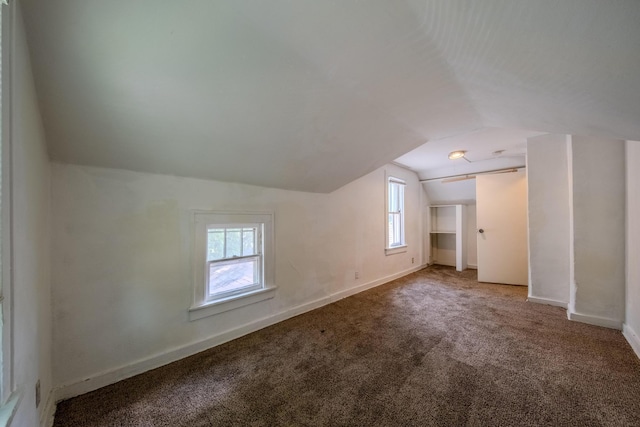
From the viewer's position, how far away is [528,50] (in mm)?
893

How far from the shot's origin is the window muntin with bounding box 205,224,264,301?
7.25ft

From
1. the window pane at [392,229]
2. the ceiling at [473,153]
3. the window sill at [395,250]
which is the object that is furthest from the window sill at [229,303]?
the ceiling at [473,153]

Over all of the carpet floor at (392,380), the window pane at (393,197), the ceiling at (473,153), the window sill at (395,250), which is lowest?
the carpet floor at (392,380)

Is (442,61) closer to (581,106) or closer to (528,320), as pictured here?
(581,106)

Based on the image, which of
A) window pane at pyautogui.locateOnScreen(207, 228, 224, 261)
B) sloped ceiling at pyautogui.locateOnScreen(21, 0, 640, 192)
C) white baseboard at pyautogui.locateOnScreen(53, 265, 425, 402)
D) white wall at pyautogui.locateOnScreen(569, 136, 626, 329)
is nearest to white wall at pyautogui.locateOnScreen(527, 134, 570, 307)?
white wall at pyautogui.locateOnScreen(569, 136, 626, 329)

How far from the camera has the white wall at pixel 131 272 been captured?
1.55 m

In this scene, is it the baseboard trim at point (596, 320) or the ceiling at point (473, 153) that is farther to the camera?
the ceiling at point (473, 153)

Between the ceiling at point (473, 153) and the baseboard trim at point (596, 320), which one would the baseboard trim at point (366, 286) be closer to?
the ceiling at point (473, 153)

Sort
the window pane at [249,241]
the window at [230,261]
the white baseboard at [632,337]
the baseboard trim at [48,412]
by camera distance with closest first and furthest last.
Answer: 1. the baseboard trim at [48,412]
2. the white baseboard at [632,337]
3. the window at [230,261]
4. the window pane at [249,241]

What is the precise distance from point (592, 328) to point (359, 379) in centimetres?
267

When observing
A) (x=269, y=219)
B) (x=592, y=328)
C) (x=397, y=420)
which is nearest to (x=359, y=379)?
(x=397, y=420)

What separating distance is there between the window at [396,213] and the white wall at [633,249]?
8.95 ft

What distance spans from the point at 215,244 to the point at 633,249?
12.7 feet

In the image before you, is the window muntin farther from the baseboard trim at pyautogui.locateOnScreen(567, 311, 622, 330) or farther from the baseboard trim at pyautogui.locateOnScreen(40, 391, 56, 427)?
the baseboard trim at pyautogui.locateOnScreen(567, 311, 622, 330)
